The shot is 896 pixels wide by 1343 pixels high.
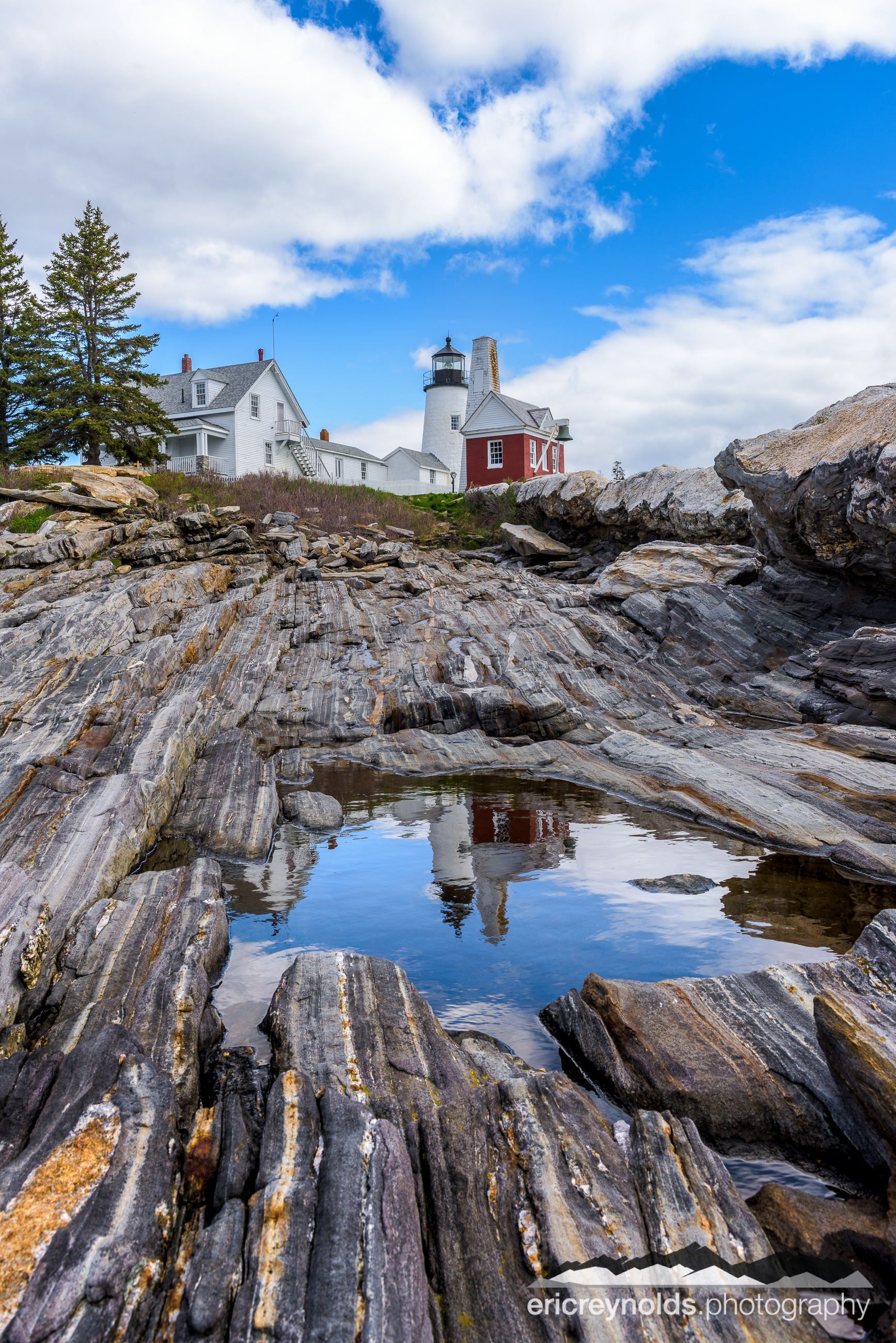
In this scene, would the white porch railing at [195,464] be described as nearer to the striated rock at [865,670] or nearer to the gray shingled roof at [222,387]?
the gray shingled roof at [222,387]

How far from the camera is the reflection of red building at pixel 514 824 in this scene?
1170 centimetres

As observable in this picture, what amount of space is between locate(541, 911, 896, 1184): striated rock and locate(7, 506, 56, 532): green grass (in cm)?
2582

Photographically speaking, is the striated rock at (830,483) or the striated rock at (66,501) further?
the striated rock at (66,501)

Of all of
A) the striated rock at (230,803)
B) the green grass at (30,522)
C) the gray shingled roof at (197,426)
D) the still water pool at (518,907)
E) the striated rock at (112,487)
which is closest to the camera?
the still water pool at (518,907)

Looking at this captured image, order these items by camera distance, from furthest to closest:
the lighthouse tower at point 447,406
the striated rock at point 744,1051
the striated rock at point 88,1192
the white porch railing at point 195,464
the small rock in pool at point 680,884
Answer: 1. the lighthouse tower at point 447,406
2. the white porch railing at point 195,464
3. the small rock in pool at point 680,884
4. the striated rock at point 744,1051
5. the striated rock at point 88,1192

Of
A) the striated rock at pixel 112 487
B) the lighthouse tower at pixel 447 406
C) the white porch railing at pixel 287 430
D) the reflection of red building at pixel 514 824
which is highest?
the lighthouse tower at pixel 447 406

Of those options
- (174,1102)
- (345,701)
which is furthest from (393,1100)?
(345,701)

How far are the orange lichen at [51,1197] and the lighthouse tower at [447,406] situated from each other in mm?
60813

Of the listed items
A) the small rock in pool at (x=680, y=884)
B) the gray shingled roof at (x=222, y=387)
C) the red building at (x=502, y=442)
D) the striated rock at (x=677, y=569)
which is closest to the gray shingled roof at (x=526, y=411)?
the red building at (x=502, y=442)

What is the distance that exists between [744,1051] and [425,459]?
58.0 metres

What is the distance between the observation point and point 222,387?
47.7 m

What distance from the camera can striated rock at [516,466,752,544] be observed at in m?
25.3

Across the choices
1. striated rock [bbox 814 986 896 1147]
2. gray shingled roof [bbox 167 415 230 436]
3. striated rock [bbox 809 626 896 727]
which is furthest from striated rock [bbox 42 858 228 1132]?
gray shingled roof [bbox 167 415 230 436]

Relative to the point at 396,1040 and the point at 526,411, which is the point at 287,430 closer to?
the point at 526,411
